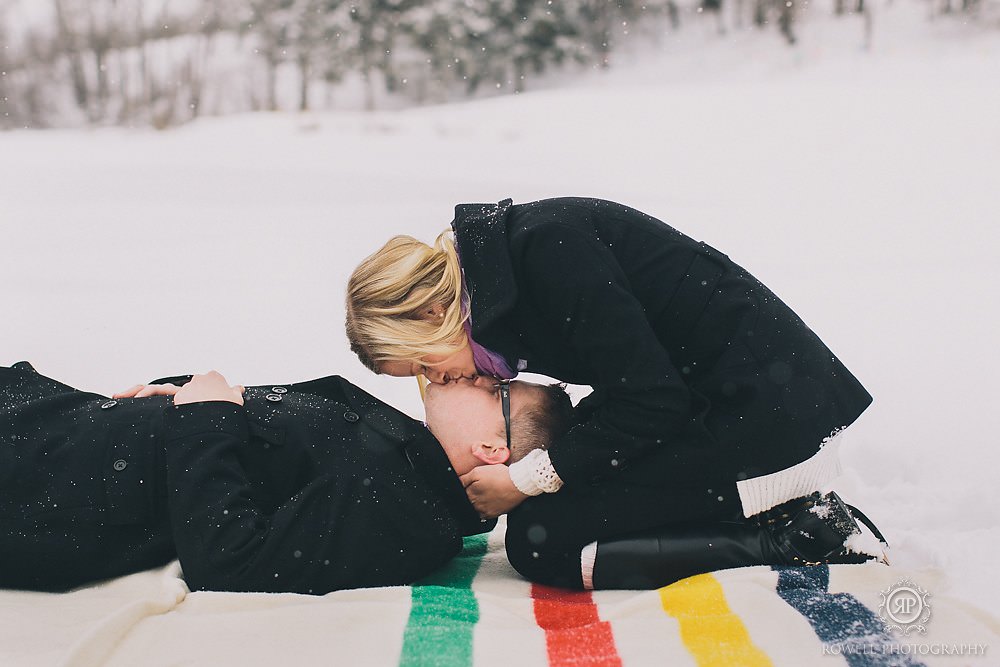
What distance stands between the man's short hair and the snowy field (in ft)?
2.58

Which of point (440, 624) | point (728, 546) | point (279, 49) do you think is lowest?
point (728, 546)

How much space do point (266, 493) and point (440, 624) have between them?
511 mm

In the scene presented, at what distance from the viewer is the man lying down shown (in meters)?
1.53

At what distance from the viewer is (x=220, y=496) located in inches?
60.0

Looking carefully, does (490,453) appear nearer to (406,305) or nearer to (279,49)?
(406,305)

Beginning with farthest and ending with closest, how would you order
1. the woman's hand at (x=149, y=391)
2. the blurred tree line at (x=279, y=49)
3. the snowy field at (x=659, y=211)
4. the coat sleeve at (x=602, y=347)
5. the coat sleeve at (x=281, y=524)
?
the blurred tree line at (x=279, y=49) < the snowy field at (x=659, y=211) < the woman's hand at (x=149, y=391) < the coat sleeve at (x=602, y=347) < the coat sleeve at (x=281, y=524)

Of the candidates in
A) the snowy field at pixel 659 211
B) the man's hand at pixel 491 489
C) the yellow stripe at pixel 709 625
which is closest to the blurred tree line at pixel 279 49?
the snowy field at pixel 659 211

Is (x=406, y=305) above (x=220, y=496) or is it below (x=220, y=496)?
above

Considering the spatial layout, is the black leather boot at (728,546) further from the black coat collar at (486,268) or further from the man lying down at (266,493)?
the black coat collar at (486,268)

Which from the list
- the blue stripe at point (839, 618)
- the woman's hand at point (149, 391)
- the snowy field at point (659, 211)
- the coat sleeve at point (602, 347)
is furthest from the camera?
the snowy field at point (659, 211)

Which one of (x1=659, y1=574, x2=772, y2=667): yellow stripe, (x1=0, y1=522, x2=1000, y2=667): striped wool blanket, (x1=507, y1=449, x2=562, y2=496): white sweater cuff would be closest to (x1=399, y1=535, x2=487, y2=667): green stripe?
(x1=0, y1=522, x2=1000, y2=667): striped wool blanket

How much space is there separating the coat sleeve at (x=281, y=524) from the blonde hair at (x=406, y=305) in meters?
0.27

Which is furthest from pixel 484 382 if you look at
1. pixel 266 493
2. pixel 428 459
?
pixel 266 493

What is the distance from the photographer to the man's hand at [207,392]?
1.68 metres
